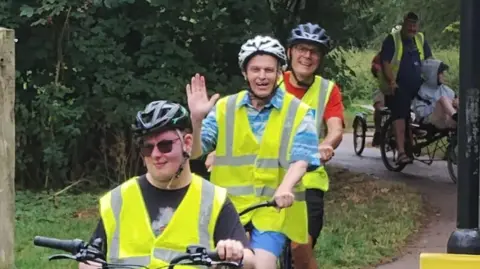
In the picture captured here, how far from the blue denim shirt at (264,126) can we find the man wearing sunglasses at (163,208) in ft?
4.64

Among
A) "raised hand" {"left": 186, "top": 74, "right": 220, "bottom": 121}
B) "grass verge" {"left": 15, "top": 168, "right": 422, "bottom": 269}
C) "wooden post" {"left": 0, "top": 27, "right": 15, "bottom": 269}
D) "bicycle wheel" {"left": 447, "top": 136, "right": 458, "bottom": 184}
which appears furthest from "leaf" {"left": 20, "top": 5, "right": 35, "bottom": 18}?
"raised hand" {"left": 186, "top": 74, "right": 220, "bottom": 121}

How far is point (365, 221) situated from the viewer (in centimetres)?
1086

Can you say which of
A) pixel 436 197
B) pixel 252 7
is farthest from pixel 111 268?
pixel 436 197

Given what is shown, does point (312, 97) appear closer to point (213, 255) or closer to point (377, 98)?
point (213, 255)

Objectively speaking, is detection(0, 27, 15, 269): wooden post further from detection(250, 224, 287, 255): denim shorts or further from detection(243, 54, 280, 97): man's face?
detection(250, 224, 287, 255): denim shorts

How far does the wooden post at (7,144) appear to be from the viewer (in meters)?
6.64

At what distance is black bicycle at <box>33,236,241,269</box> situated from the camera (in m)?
3.75

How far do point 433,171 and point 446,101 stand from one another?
6.02 ft

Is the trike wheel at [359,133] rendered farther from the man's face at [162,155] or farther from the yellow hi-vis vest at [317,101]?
the man's face at [162,155]

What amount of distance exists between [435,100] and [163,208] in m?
10.3

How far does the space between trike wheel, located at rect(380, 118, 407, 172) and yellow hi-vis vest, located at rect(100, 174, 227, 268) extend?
10.9 m

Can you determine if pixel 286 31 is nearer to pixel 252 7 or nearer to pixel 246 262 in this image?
pixel 252 7

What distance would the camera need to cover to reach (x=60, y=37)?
40.1 feet

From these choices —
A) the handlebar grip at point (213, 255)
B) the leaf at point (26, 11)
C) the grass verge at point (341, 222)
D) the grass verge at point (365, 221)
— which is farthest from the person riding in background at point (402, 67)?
the handlebar grip at point (213, 255)
